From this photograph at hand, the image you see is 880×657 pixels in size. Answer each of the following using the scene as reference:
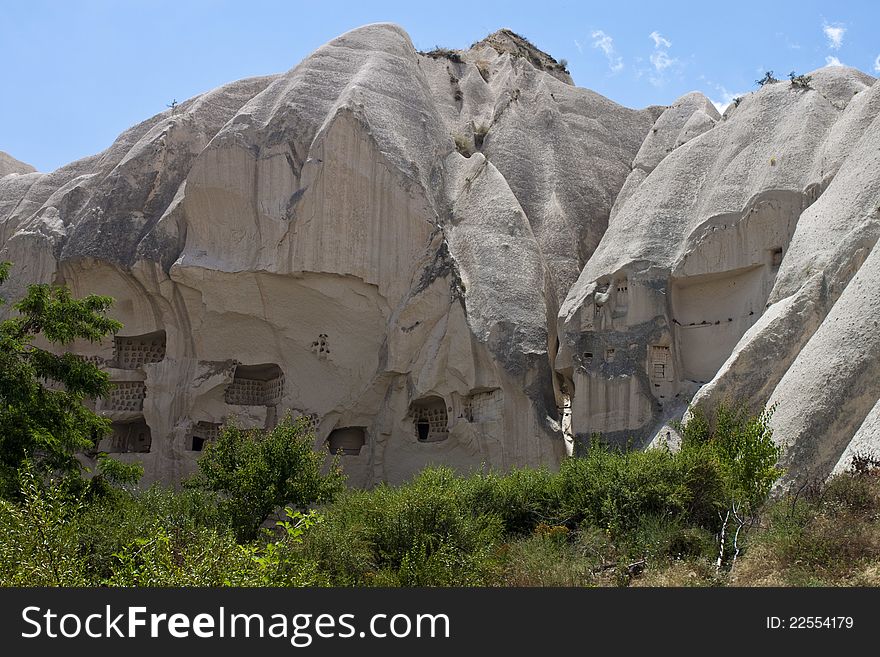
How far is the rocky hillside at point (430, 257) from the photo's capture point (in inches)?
878

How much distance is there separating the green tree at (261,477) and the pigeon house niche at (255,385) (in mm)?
6497

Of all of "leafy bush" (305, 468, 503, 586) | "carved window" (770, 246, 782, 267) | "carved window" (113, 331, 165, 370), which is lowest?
"leafy bush" (305, 468, 503, 586)

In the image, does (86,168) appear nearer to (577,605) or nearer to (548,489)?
(548,489)

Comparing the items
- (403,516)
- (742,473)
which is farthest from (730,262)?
(403,516)

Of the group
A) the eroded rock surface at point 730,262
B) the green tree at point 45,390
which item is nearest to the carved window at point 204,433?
the green tree at point 45,390

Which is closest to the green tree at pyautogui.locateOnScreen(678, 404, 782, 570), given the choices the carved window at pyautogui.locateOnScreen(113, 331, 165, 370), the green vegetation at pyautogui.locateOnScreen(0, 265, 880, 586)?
the green vegetation at pyautogui.locateOnScreen(0, 265, 880, 586)

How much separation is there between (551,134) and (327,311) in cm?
902

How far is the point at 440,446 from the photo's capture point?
24.1 metres

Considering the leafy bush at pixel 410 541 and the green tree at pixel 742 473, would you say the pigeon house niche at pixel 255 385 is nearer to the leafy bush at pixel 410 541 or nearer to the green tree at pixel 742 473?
the leafy bush at pixel 410 541

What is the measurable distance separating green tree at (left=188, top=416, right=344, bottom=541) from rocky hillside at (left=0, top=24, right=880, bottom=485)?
199 inches

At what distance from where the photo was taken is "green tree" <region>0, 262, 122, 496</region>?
54.0ft

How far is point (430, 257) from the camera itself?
82.5 feet

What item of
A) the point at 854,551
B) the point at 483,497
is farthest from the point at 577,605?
the point at 483,497

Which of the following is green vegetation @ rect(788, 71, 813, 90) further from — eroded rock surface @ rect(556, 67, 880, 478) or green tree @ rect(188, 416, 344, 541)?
green tree @ rect(188, 416, 344, 541)
